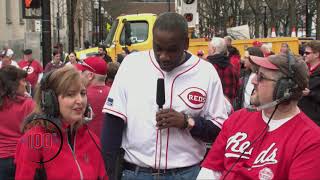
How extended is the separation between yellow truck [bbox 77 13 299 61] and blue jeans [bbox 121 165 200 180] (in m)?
13.4

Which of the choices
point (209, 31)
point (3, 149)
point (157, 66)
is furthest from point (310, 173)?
point (209, 31)

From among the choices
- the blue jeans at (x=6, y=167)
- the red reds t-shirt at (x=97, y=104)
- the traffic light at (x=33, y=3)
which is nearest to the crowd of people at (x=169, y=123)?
the red reds t-shirt at (x=97, y=104)

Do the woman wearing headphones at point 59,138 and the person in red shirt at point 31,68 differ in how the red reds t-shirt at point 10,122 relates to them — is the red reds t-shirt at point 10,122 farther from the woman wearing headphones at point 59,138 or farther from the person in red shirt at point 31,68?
the person in red shirt at point 31,68

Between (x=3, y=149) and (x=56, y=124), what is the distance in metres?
2.72

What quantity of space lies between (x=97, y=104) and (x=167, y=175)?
2.54 m

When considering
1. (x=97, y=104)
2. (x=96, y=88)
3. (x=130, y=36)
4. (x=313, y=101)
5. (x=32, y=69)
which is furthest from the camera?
(x=130, y=36)

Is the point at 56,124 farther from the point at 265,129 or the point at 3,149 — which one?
the point at 3,149

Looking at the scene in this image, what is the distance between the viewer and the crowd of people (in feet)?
10.6

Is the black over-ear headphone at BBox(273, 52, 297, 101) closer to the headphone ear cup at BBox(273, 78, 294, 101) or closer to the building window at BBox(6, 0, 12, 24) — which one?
the headphone ear cup at BBox(273, 78, 294, 101)

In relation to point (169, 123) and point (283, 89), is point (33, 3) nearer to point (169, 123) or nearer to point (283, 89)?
point (169, 123)

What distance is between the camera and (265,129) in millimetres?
3232

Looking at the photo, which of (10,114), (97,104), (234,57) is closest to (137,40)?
(234,57)

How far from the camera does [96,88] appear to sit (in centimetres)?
634

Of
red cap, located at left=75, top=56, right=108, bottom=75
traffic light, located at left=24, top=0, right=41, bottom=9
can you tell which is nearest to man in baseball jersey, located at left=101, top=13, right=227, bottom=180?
red cap, located at left=75, top=56, right=108, bottom=75
